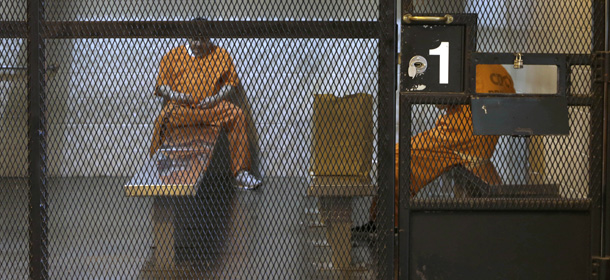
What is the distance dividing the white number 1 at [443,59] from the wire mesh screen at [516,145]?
81 mm

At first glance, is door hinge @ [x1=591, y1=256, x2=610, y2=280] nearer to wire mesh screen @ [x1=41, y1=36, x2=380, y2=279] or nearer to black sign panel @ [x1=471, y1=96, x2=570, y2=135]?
black sign panel @ [x1=471, y1=96, x2=570, y2=135]

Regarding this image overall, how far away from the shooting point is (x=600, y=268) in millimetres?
2350

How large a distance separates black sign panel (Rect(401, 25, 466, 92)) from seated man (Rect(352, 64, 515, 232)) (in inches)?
4.7

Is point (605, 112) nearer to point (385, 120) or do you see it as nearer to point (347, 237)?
point (385, 120)

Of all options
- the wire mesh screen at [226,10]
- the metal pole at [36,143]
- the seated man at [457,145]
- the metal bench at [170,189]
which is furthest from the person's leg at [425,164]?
the metal pole at [36,143]

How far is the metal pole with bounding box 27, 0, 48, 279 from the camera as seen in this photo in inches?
88.7

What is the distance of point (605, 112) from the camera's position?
230 centimetres

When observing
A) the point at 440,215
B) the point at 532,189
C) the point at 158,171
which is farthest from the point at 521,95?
the point at 158,171

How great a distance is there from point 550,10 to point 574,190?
25.1 inches

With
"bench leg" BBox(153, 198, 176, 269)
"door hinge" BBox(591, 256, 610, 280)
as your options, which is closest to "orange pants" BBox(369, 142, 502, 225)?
"door hinge" BBox(591, 256, 610, 280)

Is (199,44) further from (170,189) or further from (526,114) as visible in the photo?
(526,114)

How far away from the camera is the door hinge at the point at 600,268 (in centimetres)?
234

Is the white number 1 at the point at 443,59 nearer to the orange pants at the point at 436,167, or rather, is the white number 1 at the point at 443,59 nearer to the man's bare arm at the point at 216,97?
the orange pants at the point at 436,167

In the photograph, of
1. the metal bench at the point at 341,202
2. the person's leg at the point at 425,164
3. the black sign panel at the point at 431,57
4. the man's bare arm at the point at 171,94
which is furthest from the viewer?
the man's bare arm at the point at 171,94
